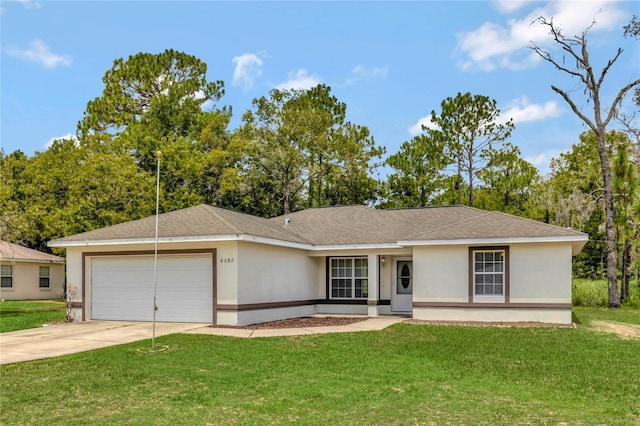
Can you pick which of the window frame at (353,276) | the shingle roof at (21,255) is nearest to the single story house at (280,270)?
the window frame at (353,276)

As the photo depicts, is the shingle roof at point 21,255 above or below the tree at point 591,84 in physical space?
below

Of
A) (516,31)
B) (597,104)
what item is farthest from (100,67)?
(597,104)

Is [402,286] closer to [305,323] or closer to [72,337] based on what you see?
[305,323]

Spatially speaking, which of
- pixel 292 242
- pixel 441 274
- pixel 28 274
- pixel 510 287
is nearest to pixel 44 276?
pixel 28 274

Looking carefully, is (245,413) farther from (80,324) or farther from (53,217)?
(53,217)

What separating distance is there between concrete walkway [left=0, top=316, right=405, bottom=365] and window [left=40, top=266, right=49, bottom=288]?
18103 millimetres

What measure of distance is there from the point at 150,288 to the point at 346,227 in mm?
8147

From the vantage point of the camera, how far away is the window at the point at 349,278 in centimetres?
2105

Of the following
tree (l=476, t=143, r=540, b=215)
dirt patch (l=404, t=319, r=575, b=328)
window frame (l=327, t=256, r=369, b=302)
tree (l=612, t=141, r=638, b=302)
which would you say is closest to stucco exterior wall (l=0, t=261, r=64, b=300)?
window frame (l=327, t=256, r=369, b=302)

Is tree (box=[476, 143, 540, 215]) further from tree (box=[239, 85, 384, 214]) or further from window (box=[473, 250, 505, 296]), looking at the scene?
window (box=[473, 250, 505, 296])

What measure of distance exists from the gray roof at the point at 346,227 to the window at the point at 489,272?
2.31 feet

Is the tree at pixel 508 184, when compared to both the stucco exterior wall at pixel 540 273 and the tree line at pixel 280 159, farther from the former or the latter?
the stucco exterior wall at pixel 540 273

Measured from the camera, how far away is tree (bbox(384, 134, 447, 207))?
129 feet

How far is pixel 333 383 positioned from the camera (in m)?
8.87
